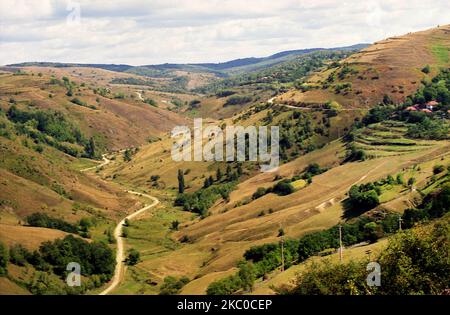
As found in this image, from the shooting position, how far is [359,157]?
401ft

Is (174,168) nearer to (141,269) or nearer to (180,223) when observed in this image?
(180,223)

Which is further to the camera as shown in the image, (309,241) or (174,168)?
(174,168)

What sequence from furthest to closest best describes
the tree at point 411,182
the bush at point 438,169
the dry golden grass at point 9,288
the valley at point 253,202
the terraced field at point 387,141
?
1. the terraced field at point 387,141
2. the tree at point 411,182
3. the bush at point 438,169
4. the valley at point 253,202
5. the dry golden grass at point 9,288

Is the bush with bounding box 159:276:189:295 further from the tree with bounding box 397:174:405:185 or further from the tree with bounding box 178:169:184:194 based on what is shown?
the tree with bounding box 178:169:184:194

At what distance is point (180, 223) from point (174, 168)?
173 feet

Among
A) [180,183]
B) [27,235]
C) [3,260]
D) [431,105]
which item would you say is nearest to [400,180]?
[431,105]

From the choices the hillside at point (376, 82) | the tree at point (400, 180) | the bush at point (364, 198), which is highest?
the hillside at point (376, 82)

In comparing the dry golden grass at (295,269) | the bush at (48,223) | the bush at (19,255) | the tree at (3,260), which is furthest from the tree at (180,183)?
the dry golden grass at (295,269)

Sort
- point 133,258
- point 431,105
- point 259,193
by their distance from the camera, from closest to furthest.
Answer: point 133,258, point 259,193, point 431,105

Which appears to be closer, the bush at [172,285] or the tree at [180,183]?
the bush at [172,285]

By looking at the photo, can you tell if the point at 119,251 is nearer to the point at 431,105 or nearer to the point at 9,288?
the point at 9,288

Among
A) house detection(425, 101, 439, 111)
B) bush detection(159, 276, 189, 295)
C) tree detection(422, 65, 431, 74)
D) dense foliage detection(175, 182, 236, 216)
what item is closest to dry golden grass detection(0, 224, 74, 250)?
bush detection(159, 276, 189, 295)

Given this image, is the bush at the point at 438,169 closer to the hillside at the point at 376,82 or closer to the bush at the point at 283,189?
the bush at the point at 283,189
